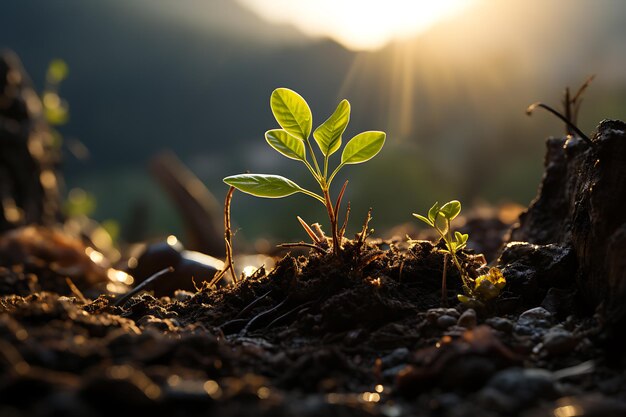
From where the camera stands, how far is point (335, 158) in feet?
62.9

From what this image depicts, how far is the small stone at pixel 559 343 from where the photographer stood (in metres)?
1.88

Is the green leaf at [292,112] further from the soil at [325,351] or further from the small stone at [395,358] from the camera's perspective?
the small stone at [395,358]

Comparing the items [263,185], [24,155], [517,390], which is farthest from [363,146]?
[24,155]

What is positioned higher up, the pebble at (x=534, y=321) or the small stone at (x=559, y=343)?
the pebble at (x=534, y=321)

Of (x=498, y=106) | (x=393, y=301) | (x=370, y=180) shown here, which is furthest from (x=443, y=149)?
(x=393, y=301)

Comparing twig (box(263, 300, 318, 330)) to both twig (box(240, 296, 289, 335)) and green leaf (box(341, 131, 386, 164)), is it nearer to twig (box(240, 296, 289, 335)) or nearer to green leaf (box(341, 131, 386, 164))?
twig (box(240, 296, 289, 335))

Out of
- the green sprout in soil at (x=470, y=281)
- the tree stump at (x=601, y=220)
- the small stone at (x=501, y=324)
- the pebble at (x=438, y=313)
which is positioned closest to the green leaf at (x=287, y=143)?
the green sprout in soil at (x=470, y=281)

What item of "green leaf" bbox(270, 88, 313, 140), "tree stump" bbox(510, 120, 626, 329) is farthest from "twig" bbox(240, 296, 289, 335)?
"tree stump" bbox(510, 120, 626, 329)

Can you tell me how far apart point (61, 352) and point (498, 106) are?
878 inches

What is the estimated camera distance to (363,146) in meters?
2.44

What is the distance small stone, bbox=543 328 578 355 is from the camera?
1.88m

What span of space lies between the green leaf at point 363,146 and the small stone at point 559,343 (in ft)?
3.17

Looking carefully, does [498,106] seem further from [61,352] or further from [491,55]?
[61,352]

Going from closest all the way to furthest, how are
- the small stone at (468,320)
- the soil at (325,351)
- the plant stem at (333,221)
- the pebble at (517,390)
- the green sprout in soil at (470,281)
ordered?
the soil at (325,351)
the pebble at (517,390)
the small stone at (468,320)
the green sprout in soil at (470,281)
the plant stem at (333,221)
